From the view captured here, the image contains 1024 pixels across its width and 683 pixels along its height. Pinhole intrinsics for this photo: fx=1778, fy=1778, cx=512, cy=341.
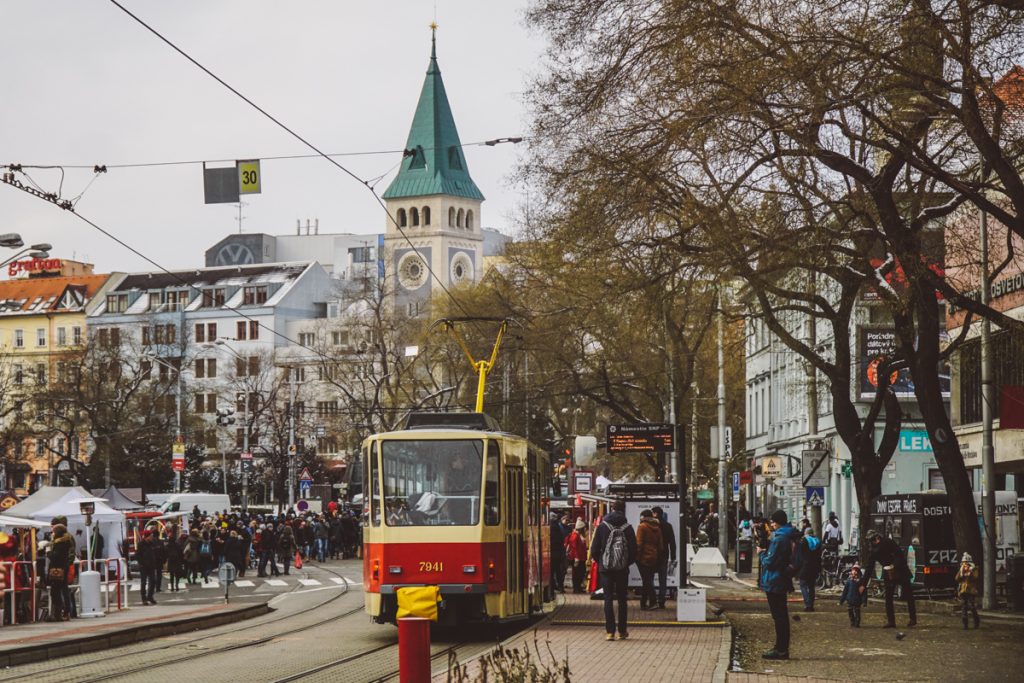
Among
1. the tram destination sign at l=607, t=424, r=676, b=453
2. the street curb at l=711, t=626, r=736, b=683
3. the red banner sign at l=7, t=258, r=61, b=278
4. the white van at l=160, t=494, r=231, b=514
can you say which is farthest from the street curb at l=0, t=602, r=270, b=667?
the red banner sign at l=7, t=258, r=61, b=278

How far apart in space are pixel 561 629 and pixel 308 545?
38494mm

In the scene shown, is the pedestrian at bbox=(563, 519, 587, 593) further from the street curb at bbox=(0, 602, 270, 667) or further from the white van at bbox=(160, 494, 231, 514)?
the white van at bbox=(160, 494, 231, 514)

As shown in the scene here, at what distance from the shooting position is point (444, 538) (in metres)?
23.2

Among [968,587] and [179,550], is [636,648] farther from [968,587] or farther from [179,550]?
[179,550]

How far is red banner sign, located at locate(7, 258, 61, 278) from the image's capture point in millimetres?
146425

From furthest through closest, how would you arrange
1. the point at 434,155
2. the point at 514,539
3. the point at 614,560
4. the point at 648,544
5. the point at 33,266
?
the point at 434,155, the point at 33,266, the point at 648,544, the point at 514,539, the point at 614,560

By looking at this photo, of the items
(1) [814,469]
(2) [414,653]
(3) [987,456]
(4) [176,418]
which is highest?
(4) [176,418]

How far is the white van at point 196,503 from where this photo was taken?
67981mm

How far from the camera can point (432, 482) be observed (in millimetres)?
23594

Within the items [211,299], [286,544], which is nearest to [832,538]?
[286,544]

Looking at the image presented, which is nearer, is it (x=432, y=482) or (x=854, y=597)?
(x=432, y=482)

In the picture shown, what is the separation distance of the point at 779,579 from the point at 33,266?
134 metres

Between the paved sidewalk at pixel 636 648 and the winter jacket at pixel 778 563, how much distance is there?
92cm

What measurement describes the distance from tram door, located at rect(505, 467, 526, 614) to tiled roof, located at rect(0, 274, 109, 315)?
125m
